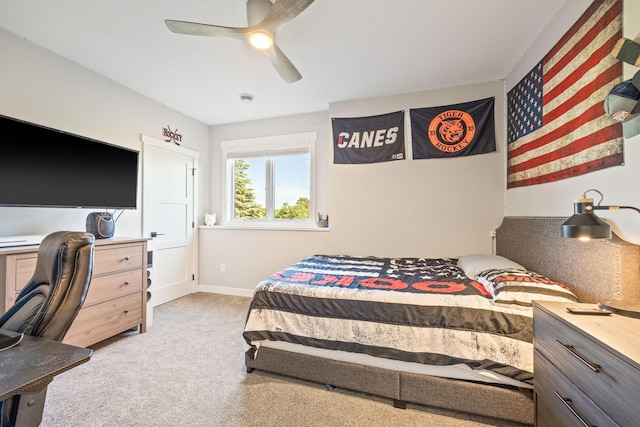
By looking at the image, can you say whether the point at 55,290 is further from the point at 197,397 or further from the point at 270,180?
the point at 270,180

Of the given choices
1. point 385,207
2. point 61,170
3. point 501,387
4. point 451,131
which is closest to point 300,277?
point 501,387

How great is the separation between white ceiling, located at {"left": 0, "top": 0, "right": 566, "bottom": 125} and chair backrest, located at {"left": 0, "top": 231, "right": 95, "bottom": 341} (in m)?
1.80

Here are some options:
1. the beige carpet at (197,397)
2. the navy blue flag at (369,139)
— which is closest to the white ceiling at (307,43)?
the navy blue flag at (369,139)

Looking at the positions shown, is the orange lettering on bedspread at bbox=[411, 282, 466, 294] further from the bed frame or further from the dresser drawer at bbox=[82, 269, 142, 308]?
the dresser drawer at bbox=[82, 269, 142, 308]

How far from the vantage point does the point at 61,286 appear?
93cm

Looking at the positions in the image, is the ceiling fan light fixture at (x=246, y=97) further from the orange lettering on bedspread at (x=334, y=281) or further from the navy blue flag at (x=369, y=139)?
the orange lettering on bedspread at (x=334, y=281)

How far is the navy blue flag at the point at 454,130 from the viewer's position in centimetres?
291

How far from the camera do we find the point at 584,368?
981 mm

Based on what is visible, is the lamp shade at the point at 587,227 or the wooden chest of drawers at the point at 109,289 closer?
the lamp shade at the point at 587,227

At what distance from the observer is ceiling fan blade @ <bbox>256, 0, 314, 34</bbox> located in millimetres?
1533

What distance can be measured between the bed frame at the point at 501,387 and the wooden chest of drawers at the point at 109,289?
1.37 meters

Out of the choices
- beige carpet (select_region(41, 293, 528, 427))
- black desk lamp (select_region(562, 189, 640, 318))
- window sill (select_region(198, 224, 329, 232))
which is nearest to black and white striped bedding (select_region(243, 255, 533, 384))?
beige carpet (select_region(41, 293, 528, 427))

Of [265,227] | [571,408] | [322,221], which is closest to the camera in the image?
[571,408]

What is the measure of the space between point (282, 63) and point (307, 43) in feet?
1.22
